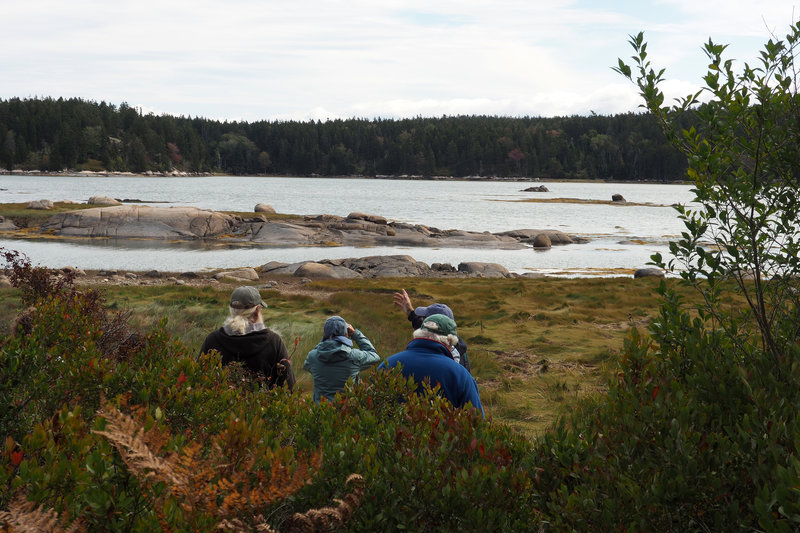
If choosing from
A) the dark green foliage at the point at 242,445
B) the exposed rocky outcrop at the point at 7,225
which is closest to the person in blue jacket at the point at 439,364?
the dark green foliage at the point at 242,445

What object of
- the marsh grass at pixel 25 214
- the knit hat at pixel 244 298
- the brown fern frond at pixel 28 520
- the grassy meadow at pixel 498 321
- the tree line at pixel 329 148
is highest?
the tree line at pixel 329 148

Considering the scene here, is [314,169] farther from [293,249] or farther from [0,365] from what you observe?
[0,365]

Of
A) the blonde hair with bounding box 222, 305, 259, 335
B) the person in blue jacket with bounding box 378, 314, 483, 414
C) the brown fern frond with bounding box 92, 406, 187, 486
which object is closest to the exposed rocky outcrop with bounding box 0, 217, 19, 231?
the blonde hair with bounding box 222, 305, 259, 335

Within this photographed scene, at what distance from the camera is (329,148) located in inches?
7559

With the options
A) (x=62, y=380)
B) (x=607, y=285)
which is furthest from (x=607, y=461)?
(x=607, y=285)

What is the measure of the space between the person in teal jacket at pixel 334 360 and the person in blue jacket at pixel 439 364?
116cm

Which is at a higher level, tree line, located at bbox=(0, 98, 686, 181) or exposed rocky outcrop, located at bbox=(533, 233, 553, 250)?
tree line, located at bbox=(0, 98, 686, 181)

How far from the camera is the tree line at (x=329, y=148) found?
485ft

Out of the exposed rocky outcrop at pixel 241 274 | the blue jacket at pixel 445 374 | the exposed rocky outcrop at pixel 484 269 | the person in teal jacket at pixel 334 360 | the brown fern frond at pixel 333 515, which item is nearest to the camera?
the brown fern frond at pixel 333 515

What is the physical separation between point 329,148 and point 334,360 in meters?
190

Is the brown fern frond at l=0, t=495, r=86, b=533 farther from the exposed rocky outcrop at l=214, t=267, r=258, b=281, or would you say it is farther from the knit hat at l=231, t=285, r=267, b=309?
the exposed rocky outcrop at l=214, t=267, r=258, b=281

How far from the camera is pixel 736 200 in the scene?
383cm

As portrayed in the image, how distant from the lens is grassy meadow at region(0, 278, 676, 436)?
35.6ft

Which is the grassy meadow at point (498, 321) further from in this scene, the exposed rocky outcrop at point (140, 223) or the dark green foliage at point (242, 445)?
the exposed rocky outcrop at point (140, 223)
